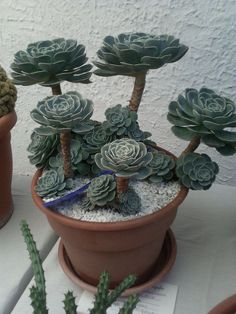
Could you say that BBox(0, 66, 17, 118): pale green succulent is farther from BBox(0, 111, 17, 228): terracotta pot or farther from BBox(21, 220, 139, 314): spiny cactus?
BBox(21, 220, 139, 314): spiny cactus

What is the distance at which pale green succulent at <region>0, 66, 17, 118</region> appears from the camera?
766 millimetres

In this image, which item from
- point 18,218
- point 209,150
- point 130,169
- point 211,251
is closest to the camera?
point 130,169

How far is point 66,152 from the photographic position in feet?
2.09

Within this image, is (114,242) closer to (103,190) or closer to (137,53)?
(103,190)

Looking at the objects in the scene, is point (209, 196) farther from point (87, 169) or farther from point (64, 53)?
point (64, 53)

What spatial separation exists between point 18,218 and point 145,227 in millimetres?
353

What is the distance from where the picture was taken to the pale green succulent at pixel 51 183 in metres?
0.64

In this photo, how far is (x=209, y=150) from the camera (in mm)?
1006

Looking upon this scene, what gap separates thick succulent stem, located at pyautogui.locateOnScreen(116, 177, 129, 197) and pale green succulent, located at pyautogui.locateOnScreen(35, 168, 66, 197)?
0.29 feet

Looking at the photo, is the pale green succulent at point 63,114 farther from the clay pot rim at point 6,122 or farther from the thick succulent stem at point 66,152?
the clay pot rim at point 6,122

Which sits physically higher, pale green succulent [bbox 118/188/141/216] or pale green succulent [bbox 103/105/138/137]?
pale green succulent [bbox 103/105/138/137]

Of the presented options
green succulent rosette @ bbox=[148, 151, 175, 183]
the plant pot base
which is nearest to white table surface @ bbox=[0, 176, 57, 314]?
the plant pot base

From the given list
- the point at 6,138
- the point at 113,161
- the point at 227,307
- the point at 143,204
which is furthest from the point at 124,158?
the point at 6,138

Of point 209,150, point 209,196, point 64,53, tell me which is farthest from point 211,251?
point 64,53
